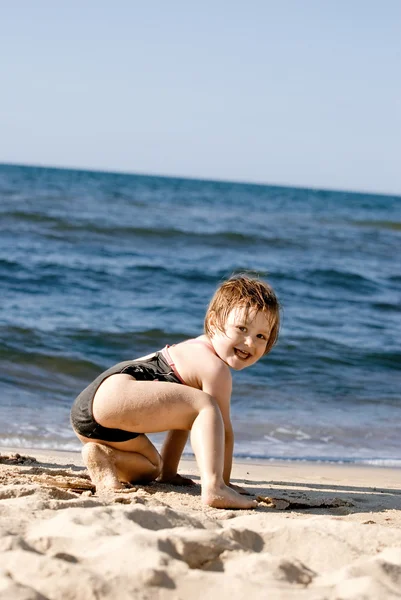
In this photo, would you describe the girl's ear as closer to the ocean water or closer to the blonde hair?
the blonde hair

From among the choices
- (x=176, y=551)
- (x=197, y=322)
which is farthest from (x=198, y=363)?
(x=197, y=322)

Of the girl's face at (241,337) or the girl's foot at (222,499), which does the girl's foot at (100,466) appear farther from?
the girl's face at (241,337)

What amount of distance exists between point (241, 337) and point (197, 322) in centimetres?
550

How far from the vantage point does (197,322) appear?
8.66 metres

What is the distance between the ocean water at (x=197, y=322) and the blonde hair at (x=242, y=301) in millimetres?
296

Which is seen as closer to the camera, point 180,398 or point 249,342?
point 180,398

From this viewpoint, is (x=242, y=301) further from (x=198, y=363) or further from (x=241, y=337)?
(x=198, y=363)

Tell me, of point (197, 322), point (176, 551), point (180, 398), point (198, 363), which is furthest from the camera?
point (197, 322)

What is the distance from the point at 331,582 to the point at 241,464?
8.01 ft

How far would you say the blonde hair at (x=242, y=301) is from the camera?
3166mm

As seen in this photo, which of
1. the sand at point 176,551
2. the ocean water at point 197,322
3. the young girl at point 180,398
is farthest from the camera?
the ocean water at point 197,322

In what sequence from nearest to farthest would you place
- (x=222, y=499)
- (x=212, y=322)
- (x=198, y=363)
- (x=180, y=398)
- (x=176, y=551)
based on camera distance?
(x=176, y=551), (x=222, y=499), (x=180, y=398), (x=198, y=363), (x=212, y=322)

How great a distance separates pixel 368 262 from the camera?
1559cm

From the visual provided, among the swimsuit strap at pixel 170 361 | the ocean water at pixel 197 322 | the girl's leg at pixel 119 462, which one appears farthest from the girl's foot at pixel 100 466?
the ocean water at pixel 197 322
